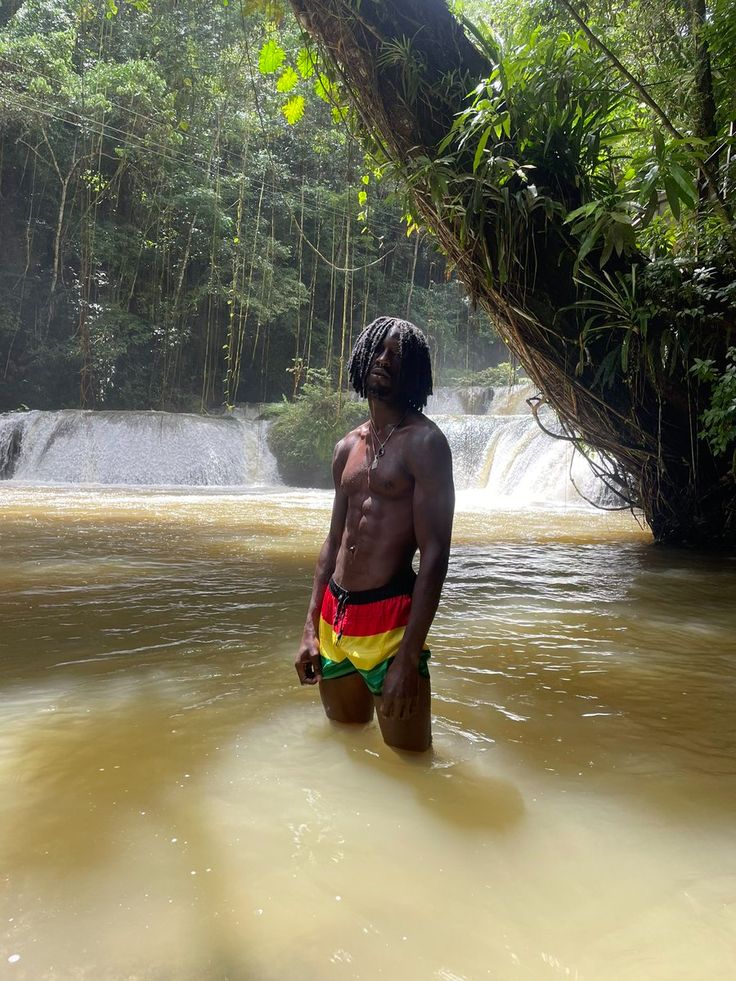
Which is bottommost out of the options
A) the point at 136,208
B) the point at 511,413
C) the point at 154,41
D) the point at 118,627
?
the point at 118,627

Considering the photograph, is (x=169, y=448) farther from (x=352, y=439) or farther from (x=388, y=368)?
(x=388, y=368)

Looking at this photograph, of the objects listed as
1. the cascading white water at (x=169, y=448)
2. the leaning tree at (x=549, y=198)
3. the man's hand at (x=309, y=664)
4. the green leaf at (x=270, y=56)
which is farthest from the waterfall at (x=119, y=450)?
the man's hand at (x=309, y=664)

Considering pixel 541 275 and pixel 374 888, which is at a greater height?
pixel 541 275

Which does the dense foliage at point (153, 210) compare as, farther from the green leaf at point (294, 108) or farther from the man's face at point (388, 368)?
the man's face at point (388, 368)

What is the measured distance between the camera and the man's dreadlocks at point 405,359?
2084mm

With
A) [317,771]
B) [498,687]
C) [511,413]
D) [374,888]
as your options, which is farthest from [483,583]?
[511,413]

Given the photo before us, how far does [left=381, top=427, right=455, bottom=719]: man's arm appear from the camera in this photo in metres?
1.86

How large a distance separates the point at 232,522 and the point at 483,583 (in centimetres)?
421

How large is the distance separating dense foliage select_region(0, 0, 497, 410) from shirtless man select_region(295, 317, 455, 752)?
1518cm

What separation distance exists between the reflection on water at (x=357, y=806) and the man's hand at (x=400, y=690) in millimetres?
168

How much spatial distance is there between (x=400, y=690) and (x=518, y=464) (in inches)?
436

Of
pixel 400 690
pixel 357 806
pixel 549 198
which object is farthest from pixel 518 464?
pixel 357 806

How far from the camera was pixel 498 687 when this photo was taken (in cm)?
265

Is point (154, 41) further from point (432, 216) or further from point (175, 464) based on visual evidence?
point (432, 216)
